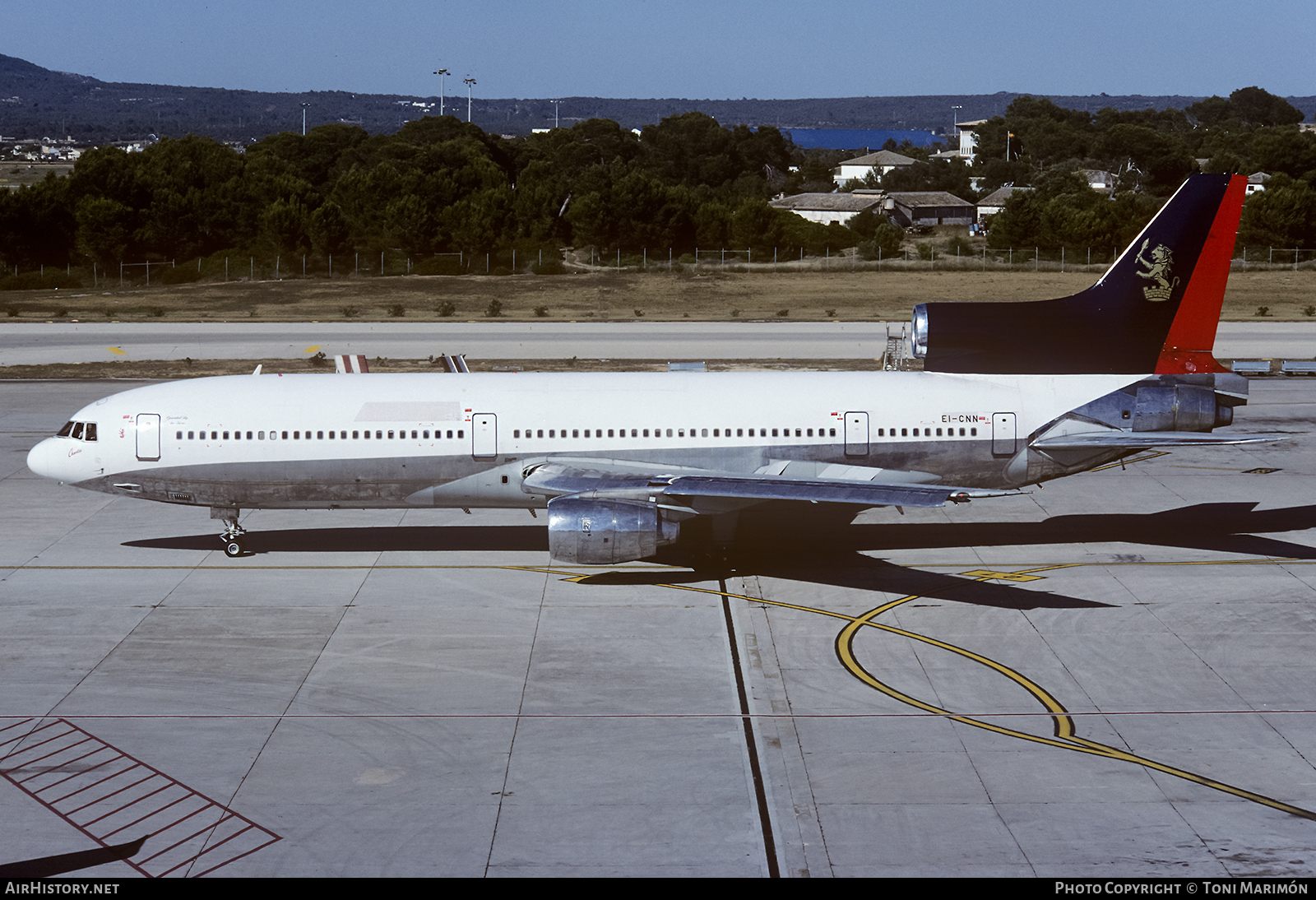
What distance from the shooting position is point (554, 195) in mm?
116938

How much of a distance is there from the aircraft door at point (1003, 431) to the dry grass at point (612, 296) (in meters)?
52.7

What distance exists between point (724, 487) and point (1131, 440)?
10.4 meters

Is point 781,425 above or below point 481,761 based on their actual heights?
above

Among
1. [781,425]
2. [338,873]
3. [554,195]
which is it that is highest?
[554,195]

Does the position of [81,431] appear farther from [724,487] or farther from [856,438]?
[856,438]

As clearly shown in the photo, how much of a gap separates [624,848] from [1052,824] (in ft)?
21.0

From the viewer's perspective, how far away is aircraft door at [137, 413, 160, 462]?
1222 inches

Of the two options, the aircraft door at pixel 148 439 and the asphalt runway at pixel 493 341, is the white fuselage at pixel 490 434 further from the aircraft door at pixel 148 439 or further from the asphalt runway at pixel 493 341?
the asphalt runway at pixel 493 341

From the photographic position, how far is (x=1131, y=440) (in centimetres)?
3059

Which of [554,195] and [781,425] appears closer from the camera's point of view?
[781,425]

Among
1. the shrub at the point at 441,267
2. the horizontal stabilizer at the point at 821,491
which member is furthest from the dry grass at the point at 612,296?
the horizontal stabilizer at the point at 821,491

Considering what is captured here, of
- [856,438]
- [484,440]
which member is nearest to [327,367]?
[484,440]

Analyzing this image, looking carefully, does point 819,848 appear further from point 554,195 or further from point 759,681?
point 554,195
